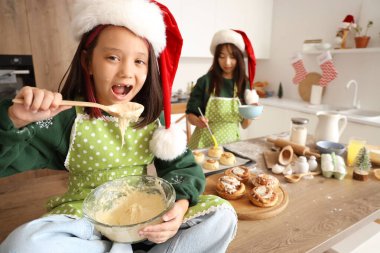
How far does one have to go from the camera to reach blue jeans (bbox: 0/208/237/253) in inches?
23.3

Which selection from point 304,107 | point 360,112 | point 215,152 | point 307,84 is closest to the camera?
point 215,152

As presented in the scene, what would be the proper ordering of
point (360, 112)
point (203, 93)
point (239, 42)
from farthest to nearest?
point (360, 112) < point (203, 93) < point (239, 42)

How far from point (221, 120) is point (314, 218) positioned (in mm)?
1194

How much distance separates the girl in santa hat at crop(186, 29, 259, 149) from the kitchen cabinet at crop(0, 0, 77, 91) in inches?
47.9

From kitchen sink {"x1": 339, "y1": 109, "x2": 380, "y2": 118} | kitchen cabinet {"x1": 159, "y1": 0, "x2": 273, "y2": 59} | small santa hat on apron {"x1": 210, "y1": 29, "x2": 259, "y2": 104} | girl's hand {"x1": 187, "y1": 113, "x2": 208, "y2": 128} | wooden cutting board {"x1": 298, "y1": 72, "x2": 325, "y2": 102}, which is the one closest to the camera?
small santa hat on apron {"x1": 210, "y1": 29, "x2": 259, "y2": 104}

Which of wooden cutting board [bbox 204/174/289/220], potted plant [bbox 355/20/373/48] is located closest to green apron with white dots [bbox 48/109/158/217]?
wooden cutting board [bbox 204/174/289/220]

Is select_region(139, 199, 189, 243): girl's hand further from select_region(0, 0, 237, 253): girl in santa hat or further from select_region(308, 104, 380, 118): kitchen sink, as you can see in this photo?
select_region(308, 104, 380, 118): kitchen sink

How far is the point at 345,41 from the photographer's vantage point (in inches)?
105

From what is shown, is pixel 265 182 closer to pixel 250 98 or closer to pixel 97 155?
pixel 97 155

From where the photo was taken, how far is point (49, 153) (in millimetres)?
827

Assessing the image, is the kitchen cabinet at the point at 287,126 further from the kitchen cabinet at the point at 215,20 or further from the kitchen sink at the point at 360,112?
the kitchen cabinet at the point at 215,20

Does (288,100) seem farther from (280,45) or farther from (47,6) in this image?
(47,6)

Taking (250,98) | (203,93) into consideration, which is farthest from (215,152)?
(203,93)

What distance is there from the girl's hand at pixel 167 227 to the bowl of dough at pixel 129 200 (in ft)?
0.06
